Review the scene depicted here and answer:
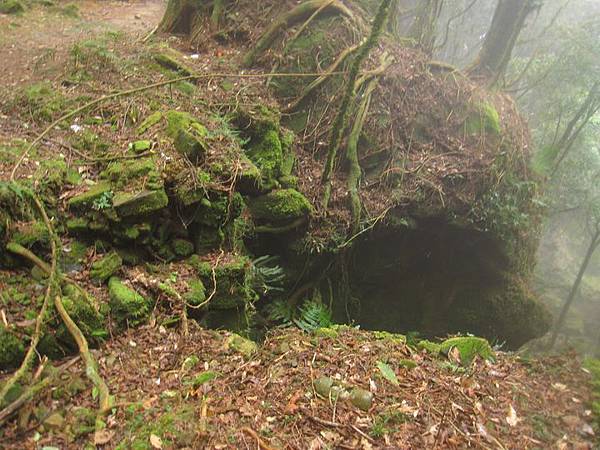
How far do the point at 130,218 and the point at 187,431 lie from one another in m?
2.28

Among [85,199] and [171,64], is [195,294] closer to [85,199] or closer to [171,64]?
[85,199]

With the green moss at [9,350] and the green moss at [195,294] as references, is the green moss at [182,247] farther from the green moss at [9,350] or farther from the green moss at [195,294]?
→ the green moss at [9,350]

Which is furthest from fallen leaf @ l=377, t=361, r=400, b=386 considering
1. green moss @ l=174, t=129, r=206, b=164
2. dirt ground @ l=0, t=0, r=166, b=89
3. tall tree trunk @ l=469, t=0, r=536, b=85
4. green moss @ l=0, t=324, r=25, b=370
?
tall tree trunk @ l=469, t=0, r=536, b=85

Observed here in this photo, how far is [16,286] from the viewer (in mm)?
3291

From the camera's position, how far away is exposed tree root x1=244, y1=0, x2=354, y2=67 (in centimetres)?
727

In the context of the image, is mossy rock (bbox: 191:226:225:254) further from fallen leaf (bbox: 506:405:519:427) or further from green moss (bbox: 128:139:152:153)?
fallen leaf (bbox: 506:405:519:427)

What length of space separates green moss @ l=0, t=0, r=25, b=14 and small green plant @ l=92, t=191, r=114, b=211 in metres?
A: 7.01

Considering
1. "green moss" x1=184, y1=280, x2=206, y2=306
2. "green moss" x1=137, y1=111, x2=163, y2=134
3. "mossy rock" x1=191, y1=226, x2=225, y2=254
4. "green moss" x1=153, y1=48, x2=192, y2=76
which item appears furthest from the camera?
"green moss" x1=153, y1=48, x2=192, y2=76

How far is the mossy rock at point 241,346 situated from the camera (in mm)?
3773

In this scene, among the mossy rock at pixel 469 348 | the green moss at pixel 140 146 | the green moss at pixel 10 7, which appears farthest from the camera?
the green moss at pixel 10 7

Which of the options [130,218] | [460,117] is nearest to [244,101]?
[130,218]

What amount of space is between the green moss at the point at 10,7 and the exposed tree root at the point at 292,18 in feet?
16.9

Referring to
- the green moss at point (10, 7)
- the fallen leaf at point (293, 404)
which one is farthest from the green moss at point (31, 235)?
the green moss at point (10, 7)

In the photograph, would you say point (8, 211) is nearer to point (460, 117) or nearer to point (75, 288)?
point (75, 288)
